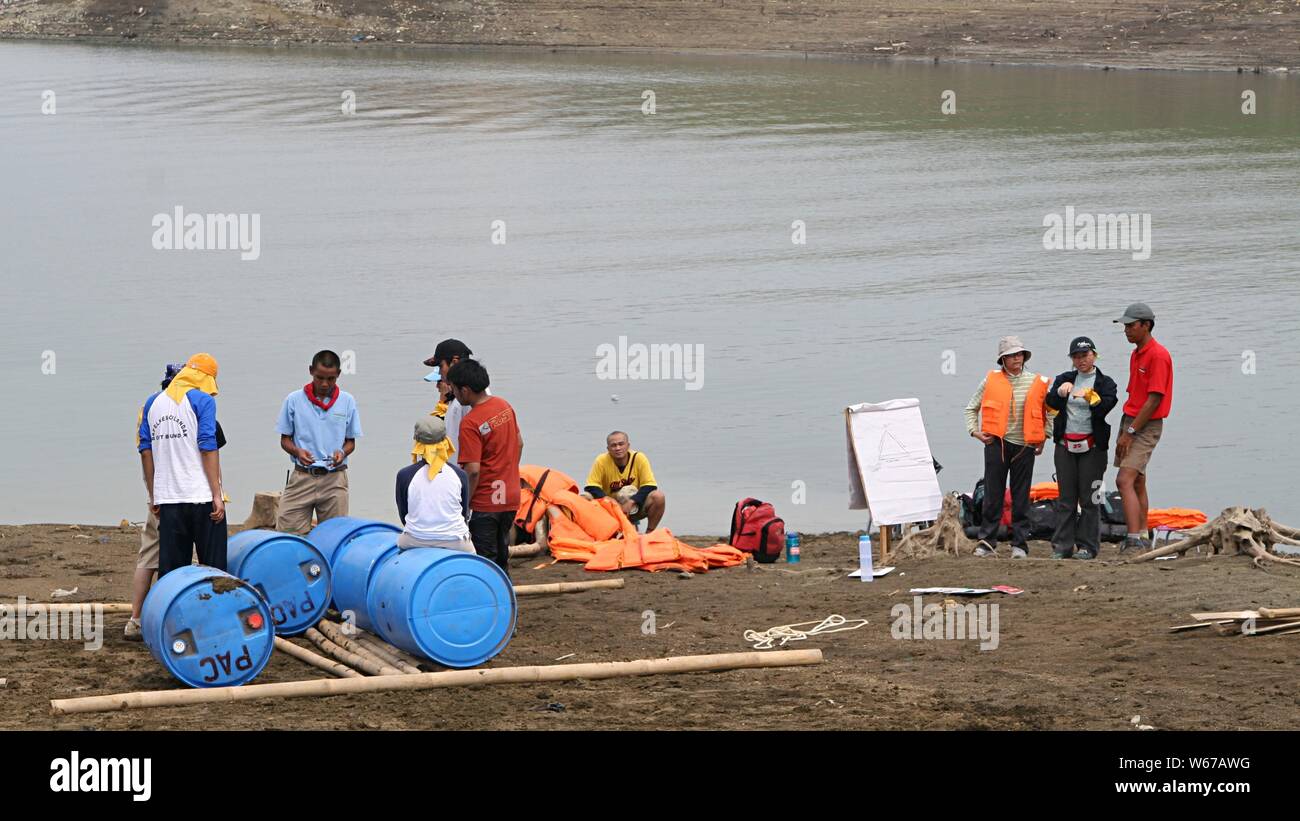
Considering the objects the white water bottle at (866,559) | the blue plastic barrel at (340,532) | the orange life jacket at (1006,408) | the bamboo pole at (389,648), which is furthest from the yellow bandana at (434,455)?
the orange life jacket at (1006,408)

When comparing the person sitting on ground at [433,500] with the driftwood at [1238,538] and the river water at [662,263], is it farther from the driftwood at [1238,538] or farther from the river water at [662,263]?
the river water at [662,263]

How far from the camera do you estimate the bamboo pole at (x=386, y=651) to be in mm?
9711

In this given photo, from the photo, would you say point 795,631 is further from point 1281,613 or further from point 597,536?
point 597,536

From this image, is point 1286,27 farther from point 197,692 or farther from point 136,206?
point 197,692

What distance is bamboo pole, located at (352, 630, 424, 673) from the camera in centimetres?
971

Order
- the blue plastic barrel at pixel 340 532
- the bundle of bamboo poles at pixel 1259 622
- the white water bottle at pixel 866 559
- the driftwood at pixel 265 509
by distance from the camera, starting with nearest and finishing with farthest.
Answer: the bundle of bamboo poles at pixel 1259 622 → the blue plastic barrel at pixel 340 532 → the white water bottle at pixel 866 559 → the driftwood at pixel 265 509

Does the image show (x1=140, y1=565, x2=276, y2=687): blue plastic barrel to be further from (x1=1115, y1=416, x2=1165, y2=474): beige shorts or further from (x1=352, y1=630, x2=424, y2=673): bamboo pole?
(x1=1115, y1=416, x2=1165, y2=474): beige shorts

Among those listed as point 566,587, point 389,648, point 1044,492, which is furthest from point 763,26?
point 389,648

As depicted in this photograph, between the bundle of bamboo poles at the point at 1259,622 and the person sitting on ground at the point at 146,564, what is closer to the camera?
the bundle of bamboo poles at the point at 1259,622

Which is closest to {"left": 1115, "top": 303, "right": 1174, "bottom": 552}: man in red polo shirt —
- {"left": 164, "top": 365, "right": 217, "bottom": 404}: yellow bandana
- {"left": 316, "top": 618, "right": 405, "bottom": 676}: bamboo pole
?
{"left": 316, "top": 618, "right": 405, "bottom": 676}: bamboo pole

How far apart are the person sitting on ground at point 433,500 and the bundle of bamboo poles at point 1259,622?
4.53 metres

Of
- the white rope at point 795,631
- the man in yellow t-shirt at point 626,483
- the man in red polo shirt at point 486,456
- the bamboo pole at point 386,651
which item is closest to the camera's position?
the bamboo pole at point 386,651

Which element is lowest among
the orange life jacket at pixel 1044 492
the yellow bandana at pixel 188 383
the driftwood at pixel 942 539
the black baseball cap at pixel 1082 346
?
the driftwood at pixel 942 539

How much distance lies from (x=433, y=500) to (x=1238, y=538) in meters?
5.85
